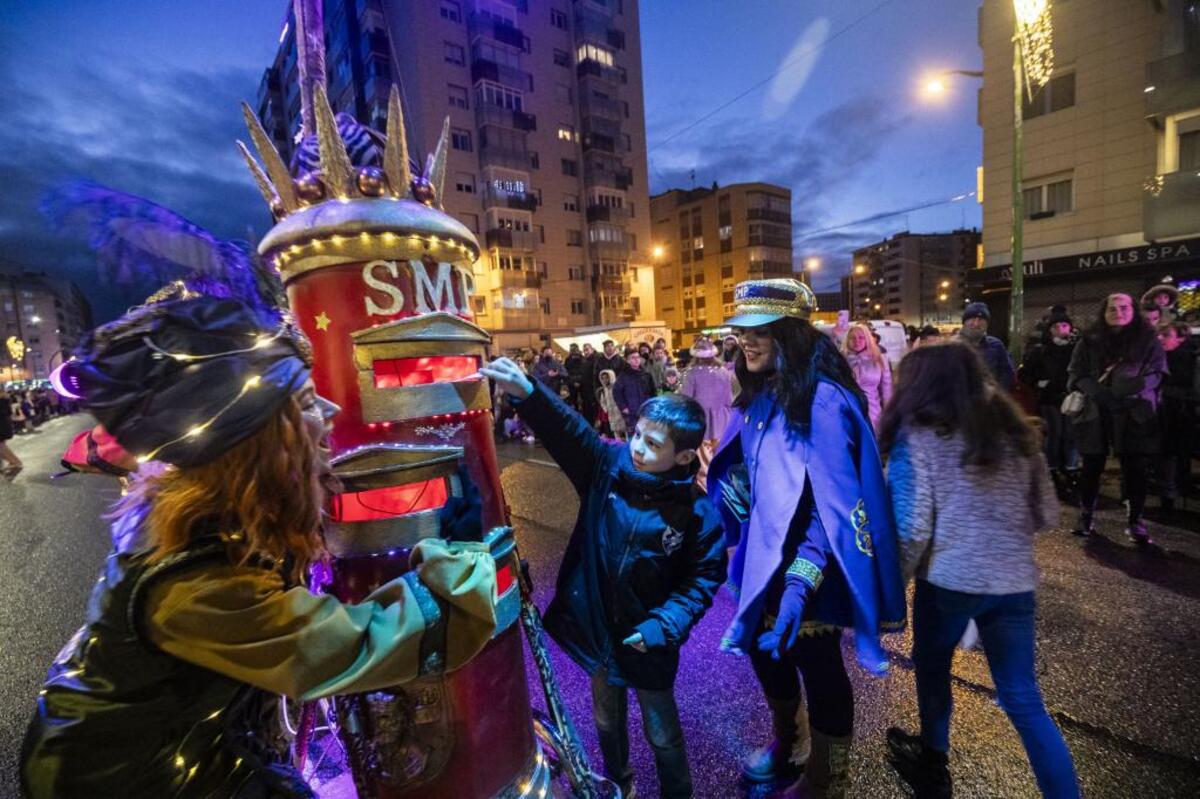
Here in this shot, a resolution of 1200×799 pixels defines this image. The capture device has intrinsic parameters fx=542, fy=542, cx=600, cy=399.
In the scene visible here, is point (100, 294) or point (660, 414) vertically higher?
point (100, 294)

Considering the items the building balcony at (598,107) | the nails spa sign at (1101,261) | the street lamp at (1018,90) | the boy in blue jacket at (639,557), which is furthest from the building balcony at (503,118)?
the boy in blue jacket at (639,557)

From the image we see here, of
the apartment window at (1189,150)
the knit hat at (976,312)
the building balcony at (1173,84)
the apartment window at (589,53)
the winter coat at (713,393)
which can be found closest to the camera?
the knit hat at (976,312)

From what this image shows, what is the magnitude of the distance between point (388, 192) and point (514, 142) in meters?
40.3

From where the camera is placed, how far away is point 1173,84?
14.4 m

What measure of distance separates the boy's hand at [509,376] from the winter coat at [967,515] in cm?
162

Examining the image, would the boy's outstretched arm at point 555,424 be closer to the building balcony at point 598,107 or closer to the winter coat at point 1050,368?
the winter coat at point 1050,368

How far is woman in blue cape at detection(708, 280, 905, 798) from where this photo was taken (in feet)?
6.73

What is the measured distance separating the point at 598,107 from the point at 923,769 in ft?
150

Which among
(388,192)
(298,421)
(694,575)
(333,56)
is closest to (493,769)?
(694,575)

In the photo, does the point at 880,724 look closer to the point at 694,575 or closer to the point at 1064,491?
the point at 694,575

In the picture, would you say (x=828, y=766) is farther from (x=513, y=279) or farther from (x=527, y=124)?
(x=527, y=124)

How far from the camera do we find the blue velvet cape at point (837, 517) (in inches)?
80.6

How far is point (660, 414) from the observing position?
2127mm

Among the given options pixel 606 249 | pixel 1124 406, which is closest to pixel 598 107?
pixel 606 249
